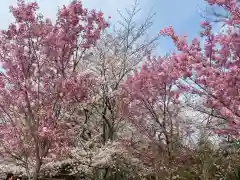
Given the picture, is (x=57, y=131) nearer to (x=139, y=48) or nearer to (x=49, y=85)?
(x=49, y=85)

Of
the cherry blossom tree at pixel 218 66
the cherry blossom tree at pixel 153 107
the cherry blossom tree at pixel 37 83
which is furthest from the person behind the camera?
the cherry blossom tree at pixel 153 107

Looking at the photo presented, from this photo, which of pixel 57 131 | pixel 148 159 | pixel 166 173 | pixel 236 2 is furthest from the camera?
pixel 148 159

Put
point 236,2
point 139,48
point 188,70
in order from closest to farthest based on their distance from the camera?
point 236,2 → point 188,70 → point 139,48

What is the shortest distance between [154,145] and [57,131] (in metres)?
4.89

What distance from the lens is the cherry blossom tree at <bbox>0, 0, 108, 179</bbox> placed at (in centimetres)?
775

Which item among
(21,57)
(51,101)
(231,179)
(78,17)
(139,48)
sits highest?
(139,48)

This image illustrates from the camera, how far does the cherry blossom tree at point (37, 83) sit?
7.75 metres

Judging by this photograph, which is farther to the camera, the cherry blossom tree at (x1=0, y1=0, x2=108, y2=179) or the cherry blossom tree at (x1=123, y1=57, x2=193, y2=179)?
the cherry blossom tree at (x1=123, y1=57, x2=193, y2=179)

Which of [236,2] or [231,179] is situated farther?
[231,179]

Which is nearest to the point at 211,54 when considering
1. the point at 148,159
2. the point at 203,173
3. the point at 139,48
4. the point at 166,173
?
the point at 203,173

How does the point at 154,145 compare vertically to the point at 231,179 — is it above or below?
above

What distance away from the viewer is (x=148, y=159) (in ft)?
37.3

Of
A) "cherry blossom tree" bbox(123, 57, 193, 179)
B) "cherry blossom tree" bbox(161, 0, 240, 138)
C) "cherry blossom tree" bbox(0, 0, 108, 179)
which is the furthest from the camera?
"cherry blossom tree" bbox(123, 57, 193, 179)

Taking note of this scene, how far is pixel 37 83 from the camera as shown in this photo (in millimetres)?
8055
